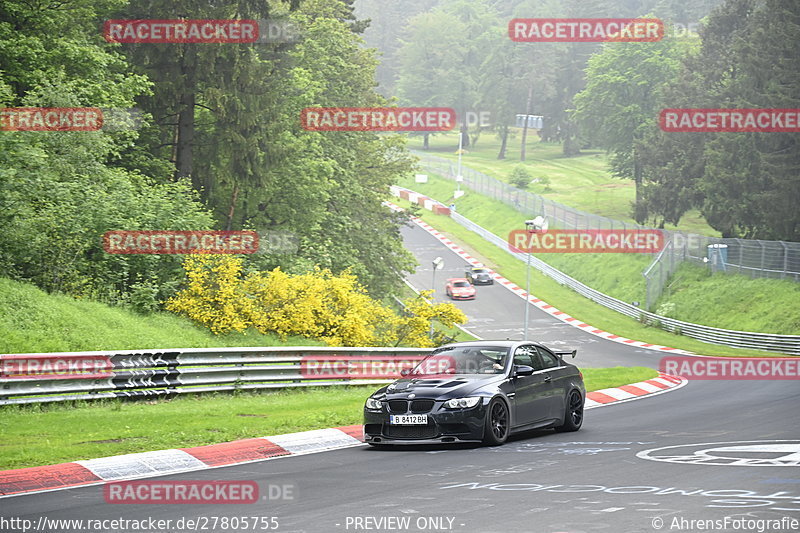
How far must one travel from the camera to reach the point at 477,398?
13977 millimetres

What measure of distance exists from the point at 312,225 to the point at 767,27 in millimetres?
35375

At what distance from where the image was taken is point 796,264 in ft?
173

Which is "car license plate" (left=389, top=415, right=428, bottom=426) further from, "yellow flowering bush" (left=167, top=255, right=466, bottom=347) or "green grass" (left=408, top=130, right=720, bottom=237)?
"green grass" (left=408, top=130, right=720, bottom=237)

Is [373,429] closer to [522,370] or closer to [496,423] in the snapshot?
[496,423]

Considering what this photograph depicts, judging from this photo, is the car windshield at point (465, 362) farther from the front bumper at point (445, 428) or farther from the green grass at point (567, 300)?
the green grass at point (567, 300)

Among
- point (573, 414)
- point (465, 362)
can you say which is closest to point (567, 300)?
point (573, 414)

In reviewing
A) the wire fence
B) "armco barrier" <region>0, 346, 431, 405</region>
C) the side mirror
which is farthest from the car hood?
the wire fence

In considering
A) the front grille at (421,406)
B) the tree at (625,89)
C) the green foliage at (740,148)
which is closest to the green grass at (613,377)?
the front grille at (421,406)

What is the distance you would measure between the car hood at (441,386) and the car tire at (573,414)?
73.5 inches

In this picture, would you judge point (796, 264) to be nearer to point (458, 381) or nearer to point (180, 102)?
point (180, 102)

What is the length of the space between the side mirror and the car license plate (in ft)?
5.70

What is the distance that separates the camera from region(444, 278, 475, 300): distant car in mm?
67000

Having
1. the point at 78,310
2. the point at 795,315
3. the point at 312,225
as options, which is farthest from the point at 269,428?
the point at 795,315

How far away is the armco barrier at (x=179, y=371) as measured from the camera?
1650 centimetres
